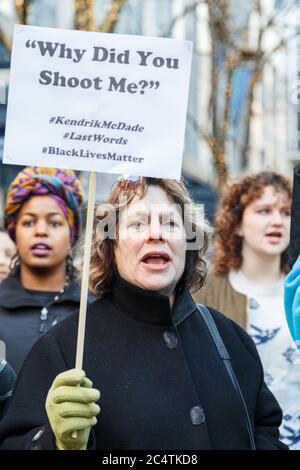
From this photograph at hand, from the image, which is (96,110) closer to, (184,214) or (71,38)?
(71,38)

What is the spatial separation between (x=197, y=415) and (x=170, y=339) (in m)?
0.30

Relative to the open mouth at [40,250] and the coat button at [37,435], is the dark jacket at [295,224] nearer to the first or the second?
the coat button at [37,435]

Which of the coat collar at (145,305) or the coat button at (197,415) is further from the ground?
the coat collar at (145,305)

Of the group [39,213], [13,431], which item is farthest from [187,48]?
[39,213]

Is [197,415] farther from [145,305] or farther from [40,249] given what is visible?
[40,249]

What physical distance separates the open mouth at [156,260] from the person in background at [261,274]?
1297mm

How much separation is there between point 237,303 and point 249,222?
19.7 inches

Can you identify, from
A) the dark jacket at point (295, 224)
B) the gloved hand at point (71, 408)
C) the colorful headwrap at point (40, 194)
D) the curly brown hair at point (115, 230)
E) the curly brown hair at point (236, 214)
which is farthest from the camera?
the curly brown hair at point (236, 214)

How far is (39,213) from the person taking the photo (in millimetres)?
4602

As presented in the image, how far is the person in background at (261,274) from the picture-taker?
4324mm

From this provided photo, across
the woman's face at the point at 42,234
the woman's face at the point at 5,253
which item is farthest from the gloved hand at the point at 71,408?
the woman's face at the point at 5,253

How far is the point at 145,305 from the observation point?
10.4 feet

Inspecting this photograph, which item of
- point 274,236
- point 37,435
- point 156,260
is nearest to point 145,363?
point 156,260
